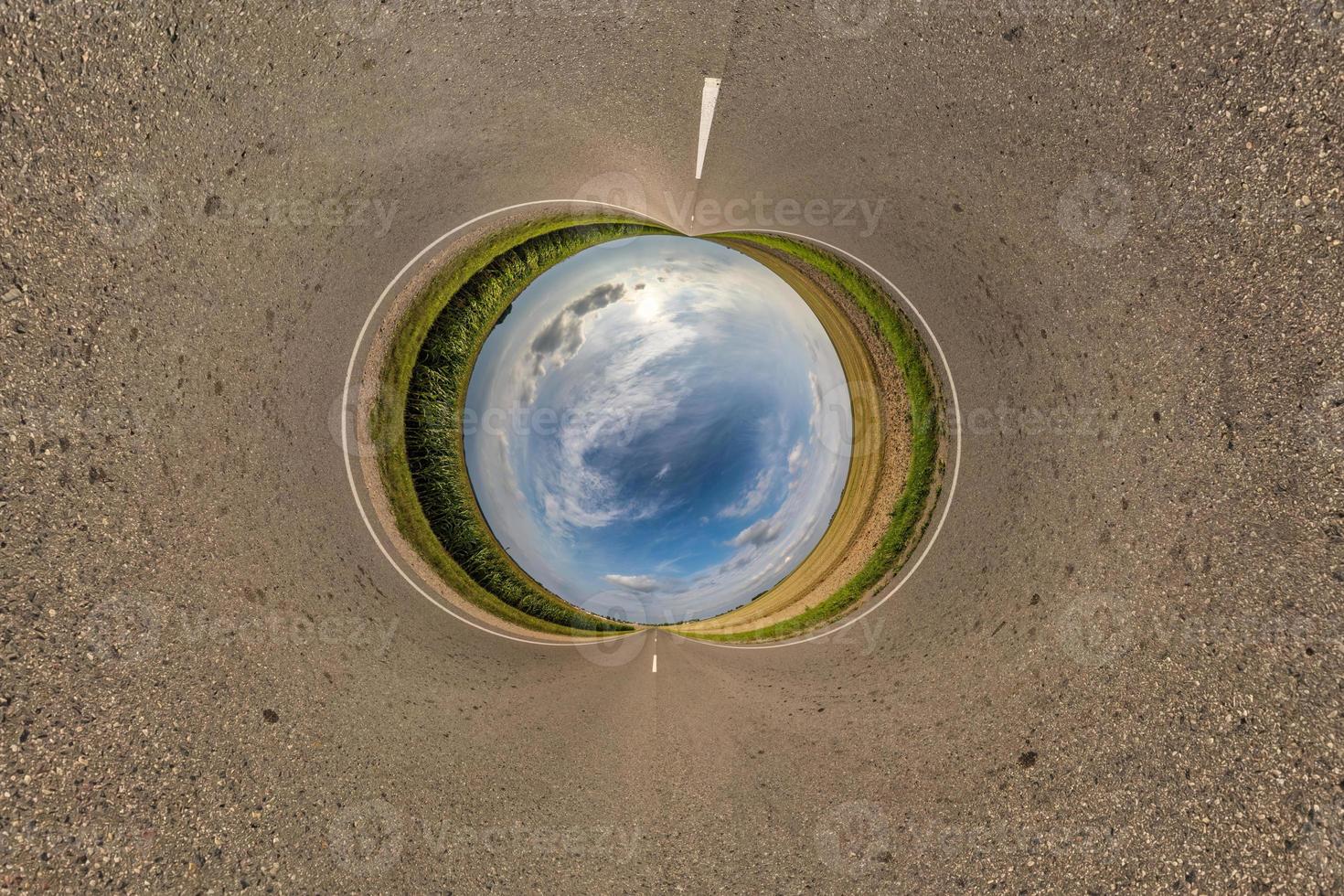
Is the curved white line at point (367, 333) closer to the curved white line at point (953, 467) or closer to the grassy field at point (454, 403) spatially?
the grassy field at point (454, 403)

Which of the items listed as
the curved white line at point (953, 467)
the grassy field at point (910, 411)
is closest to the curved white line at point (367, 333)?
the curved white line at point (953, 467)

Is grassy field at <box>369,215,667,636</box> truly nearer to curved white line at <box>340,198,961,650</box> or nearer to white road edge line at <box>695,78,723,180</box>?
curved white line at <box>340,198,961,650</box>

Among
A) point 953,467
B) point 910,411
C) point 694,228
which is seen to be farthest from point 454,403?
point 953,467

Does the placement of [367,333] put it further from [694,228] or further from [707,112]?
[707,112]

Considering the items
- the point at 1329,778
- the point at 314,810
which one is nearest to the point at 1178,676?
the point at 1329,778

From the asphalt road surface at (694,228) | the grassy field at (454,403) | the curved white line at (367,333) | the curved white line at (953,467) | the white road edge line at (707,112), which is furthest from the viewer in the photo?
the grassy field at (454,403)

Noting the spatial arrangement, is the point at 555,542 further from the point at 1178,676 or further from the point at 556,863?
the point at 1178,676

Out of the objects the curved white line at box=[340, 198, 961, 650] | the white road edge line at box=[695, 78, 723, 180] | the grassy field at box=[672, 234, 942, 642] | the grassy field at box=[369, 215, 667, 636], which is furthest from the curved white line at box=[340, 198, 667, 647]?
the grassy field at box=[672, 234, 942, 642]
